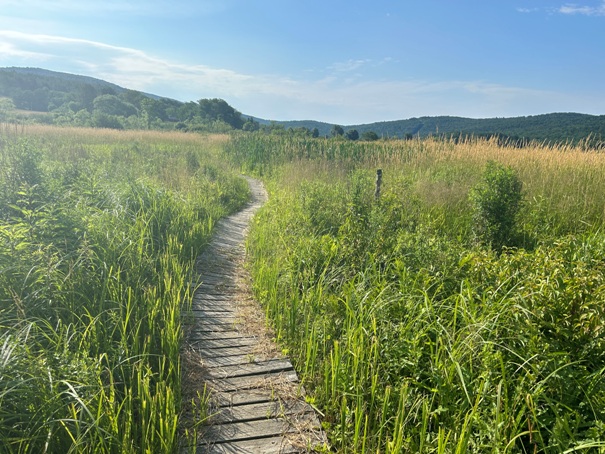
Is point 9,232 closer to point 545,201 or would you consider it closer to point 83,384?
point 83,384

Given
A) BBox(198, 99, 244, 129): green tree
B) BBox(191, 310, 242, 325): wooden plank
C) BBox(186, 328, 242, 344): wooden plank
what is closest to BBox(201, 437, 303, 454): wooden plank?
BBox(186, 328, 242, 344): wooden plank

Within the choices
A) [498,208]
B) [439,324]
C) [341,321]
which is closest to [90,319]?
[341,321]

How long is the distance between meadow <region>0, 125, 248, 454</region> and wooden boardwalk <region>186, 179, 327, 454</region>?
0.26 meters

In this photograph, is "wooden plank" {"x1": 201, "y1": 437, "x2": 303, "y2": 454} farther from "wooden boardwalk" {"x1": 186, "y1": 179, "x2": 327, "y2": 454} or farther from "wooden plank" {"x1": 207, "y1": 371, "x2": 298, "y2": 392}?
"wooden plank" {"x1": 207, "y1": 371, "x2": 298, "y2": 392}

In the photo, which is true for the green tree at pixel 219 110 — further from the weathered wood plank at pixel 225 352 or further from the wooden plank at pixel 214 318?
the weathered wood plank at pixel 225 352

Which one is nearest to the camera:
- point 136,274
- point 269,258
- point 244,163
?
point 136,274

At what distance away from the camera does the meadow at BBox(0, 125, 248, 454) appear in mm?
2002

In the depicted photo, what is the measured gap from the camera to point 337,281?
13.0ft

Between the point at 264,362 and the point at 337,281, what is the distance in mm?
1240

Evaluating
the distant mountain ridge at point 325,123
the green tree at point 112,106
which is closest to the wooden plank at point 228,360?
the distant mountain ridge at point 325,123

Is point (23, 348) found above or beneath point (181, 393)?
above

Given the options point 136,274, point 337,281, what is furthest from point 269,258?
point 136,274

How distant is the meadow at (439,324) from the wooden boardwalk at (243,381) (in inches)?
6.2

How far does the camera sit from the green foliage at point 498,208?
5172 mm
